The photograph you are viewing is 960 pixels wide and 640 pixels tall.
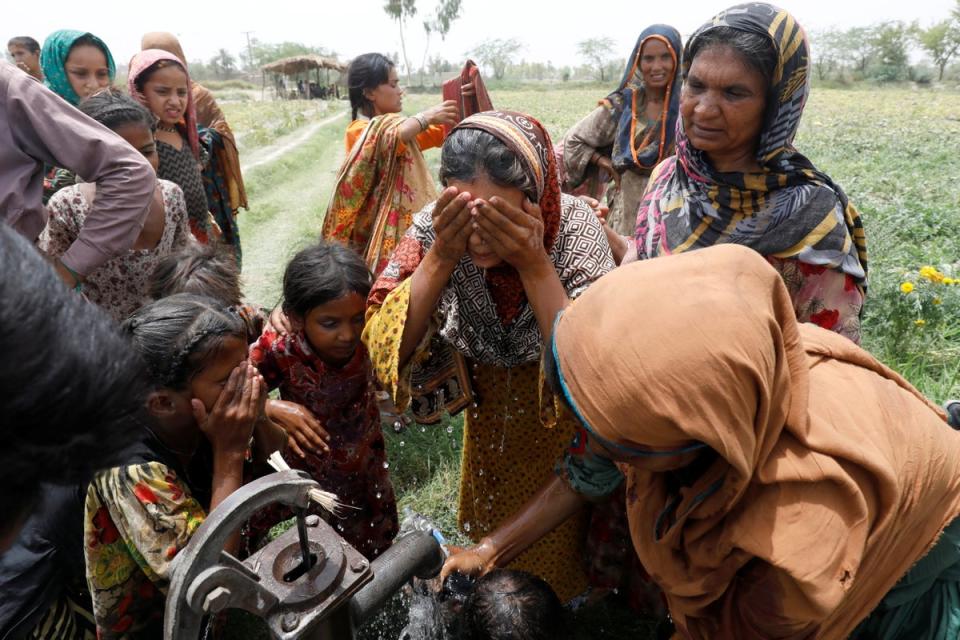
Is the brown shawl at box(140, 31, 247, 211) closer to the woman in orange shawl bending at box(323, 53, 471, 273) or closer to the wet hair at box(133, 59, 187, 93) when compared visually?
the wet hair at box(133, 59, 187, 93)

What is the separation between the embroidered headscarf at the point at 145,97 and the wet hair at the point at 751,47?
3293 millimetres

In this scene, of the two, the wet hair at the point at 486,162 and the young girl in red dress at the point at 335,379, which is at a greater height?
the wet hair at the point at 486,162

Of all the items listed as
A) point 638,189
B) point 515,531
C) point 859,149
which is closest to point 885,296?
point 638,189

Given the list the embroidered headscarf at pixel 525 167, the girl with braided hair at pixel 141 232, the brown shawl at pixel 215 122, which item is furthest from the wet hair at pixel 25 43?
the embroidered headscarf at pixel 525 167

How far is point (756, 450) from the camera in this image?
117 cm

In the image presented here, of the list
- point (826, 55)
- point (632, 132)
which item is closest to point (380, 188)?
point (632, 132)

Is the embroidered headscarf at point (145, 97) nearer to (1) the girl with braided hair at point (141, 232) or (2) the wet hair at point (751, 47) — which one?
(1) the girl with braided hair at point (141, 232)

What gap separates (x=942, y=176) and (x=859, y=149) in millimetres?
4191

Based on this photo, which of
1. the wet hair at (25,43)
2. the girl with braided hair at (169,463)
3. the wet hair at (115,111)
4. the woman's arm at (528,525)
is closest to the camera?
the girl with braided hair at (169,463)

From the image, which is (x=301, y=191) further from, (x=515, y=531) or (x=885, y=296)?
(x=515, y=531)

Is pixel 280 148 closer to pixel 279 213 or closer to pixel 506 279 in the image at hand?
pixel 279 213

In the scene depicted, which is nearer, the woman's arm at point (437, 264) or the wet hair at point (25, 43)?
the woman's arm at point (437, 264)

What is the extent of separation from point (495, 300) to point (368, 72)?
8.67ft

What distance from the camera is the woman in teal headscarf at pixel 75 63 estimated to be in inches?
158
